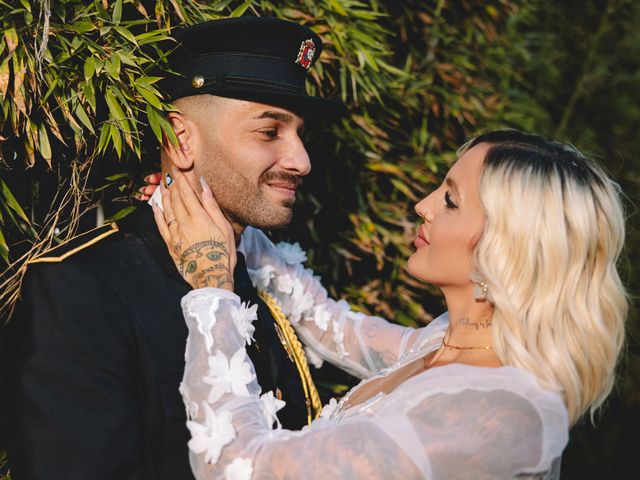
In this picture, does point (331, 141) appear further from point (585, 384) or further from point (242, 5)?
point (585, 384)

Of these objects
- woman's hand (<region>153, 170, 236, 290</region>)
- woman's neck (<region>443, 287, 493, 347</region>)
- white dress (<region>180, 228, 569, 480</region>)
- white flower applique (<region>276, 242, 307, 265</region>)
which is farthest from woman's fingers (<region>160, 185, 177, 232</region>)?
woman's neck (<region>443, 287, 493, 347</region>)

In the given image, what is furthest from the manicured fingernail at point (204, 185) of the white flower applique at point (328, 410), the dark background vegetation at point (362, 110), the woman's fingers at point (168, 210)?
the white flower applique at point (328, 410)

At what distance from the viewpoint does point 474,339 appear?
2.20 m

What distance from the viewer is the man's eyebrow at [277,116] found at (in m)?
2.43

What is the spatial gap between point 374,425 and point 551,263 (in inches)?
25.0

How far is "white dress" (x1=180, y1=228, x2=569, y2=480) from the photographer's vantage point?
1854mm

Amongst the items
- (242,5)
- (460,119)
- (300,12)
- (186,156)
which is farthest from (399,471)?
(460,119)

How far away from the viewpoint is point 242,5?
8.48ft

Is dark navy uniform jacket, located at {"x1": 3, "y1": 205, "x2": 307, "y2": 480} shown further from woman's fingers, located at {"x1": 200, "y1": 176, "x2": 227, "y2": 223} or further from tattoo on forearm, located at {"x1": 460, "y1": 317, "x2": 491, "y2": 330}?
tattoo on forearm, located at {"x1": 460, "y1": 317, "x2": 491, "y2": 330}

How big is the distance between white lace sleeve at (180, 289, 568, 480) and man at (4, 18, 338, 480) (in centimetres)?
17

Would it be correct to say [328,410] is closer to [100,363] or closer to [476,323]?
[476,323]

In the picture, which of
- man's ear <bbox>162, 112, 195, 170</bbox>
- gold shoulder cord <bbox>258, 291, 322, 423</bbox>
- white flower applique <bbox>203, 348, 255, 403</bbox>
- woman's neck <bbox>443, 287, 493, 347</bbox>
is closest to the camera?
white flower applique <bbox>203, 348, 255, 403</bbox>

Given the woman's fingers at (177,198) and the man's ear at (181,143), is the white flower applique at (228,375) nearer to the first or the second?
the woman's fingers at (177,198)

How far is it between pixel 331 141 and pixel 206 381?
1630mm
